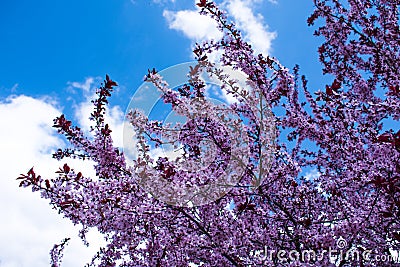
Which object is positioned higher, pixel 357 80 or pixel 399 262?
pixel 357 80

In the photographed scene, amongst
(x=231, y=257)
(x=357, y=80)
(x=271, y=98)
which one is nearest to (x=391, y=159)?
(x=271, y=98)

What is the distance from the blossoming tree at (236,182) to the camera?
175 inches

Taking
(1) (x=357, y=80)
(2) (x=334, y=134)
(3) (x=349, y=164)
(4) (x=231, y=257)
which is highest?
(1) (x=357, y=80)

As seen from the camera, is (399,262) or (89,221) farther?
(399,262)

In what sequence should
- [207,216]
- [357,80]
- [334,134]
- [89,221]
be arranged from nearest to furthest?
1. [89,221]
2. [207,216]
3. [334,134]
4. [357,80]

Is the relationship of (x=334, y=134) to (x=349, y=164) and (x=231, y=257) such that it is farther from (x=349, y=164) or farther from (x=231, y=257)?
(x=231, y=257)

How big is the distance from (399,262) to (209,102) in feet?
11.8

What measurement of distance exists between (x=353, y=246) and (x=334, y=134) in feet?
5.81

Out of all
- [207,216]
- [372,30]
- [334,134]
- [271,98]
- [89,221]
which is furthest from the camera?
[372,30]

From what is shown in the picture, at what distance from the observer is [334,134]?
5.82 meters

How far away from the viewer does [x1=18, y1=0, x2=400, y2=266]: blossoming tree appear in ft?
14.6

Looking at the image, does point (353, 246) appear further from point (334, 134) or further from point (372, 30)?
point (372, 30)

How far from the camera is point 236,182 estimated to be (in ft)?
16.5

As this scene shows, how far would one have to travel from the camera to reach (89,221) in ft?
14.8
